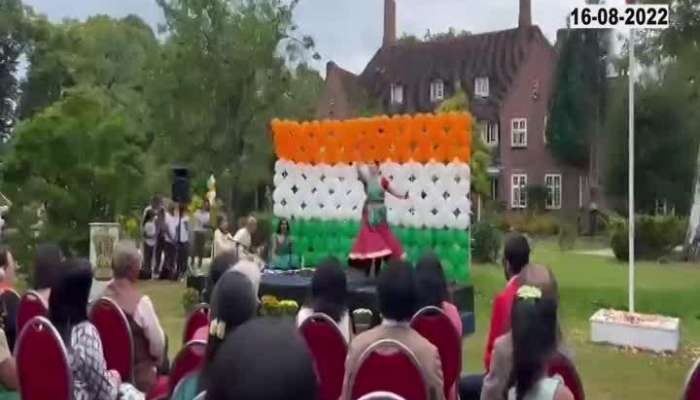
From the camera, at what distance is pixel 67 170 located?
2100 centimetres

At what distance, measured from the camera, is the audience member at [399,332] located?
4.89m

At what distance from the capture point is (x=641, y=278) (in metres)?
21.0

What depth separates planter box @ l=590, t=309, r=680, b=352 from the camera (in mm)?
12094

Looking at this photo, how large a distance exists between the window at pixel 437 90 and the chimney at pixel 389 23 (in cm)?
492

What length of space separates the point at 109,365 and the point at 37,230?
15.4 meters

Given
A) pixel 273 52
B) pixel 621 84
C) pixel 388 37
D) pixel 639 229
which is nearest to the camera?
pixel 639 229

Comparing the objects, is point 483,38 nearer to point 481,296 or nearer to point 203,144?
point 203,144

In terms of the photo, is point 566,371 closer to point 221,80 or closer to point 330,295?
point 330,295

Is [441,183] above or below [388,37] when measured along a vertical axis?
below

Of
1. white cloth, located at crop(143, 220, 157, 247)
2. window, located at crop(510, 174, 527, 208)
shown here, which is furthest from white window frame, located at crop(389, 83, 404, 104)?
white cloth, located at crop(143, 220, 157, 247)

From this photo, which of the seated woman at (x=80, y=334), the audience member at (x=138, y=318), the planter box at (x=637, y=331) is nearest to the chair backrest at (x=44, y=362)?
the seated woman at (x=80, y=334)

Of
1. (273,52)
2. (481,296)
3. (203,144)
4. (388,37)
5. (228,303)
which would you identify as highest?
(388,37)

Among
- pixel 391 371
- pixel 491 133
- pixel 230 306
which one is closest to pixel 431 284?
pixel 391 371

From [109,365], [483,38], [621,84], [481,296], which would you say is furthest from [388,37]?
[109,365]
